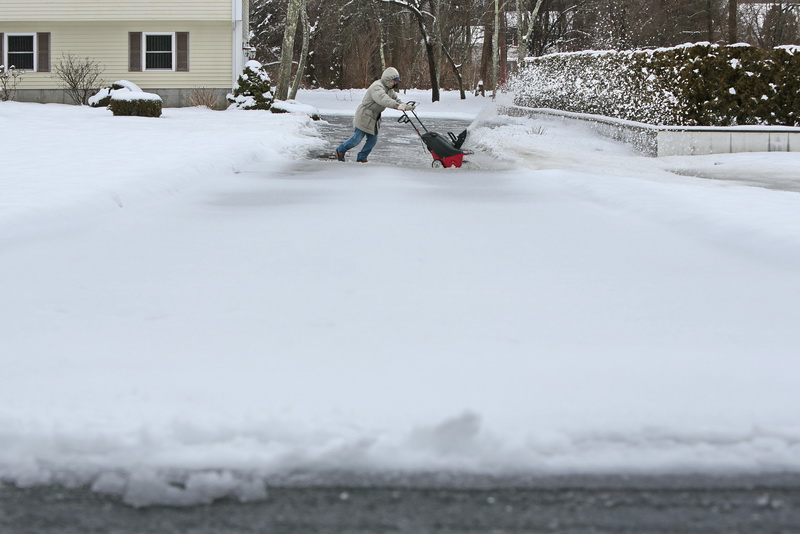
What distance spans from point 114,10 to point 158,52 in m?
1.95

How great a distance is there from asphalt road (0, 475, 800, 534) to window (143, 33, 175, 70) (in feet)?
102

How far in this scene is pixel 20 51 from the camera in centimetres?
3225

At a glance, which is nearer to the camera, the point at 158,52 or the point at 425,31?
the point at 158,52

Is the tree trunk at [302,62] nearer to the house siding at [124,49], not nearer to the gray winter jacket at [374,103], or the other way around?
the house siding at [124,49]

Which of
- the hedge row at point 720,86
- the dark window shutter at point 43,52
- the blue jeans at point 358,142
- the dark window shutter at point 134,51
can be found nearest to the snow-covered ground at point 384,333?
the blue jeans at point 358,142

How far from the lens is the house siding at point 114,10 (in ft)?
101

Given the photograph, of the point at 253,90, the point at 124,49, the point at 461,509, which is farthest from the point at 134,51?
the point at 461,509

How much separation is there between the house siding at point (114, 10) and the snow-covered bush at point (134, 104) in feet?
23.4

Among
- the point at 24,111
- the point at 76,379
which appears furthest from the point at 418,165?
the point at 24,111

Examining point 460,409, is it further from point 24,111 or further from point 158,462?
point 24,111

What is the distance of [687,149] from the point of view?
15.2 metres

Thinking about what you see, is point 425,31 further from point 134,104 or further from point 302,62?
point 134,104

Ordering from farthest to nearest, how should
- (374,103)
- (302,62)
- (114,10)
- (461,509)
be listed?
(302,62) < (114,10) < (374,103) < (461,509)

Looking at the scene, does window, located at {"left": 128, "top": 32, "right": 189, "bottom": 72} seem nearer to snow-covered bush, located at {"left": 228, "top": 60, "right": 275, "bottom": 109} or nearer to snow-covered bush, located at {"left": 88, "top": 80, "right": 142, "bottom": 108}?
snow-covered bush, located at {"left": 228, "top": 60, "right": 275, "bottom": 109}
